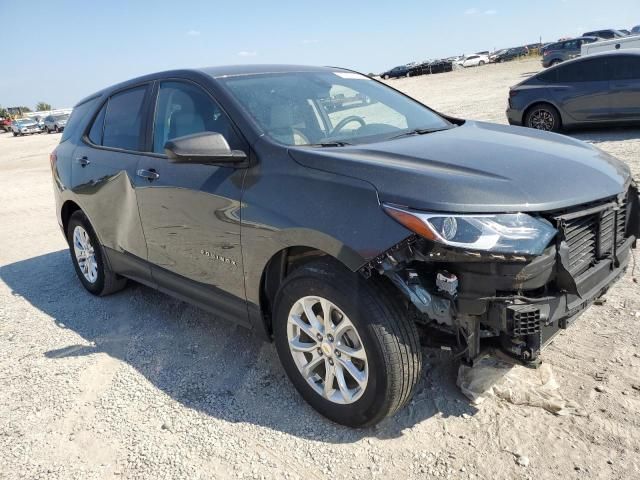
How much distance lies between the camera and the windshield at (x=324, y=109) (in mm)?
3203

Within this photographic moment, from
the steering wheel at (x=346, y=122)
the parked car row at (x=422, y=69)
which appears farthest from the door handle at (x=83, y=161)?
the parked car row at (x=422, y=69)

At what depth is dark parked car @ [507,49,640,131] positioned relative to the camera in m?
9.81

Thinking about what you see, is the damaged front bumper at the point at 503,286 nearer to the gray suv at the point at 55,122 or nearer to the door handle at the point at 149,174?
the door handle at the point at 149,174

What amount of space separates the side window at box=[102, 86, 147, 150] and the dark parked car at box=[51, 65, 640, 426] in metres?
0.04

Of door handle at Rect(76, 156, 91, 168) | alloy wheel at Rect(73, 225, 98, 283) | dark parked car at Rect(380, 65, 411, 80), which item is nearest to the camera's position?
door handle at Rect(76, 156, 91, 168)

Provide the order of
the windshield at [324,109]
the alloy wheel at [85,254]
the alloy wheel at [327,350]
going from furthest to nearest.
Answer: the alloy wheel at [85,254]
the windshield at [324,109]
the alloy wheel at [327,350]

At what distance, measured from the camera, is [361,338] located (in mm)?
2553

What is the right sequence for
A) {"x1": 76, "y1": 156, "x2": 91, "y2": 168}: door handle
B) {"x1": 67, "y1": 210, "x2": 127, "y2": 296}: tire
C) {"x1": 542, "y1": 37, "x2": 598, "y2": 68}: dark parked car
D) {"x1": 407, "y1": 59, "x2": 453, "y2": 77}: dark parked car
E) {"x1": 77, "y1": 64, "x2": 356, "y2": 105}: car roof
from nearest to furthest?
{"x1": 77, "y1": 64, "x2": 356, "y2": 105}: car roof, {"x1": 76, "y1": 156, "x2": 91, "y2": 168}: door handle, {"x1": 67, "y1": 210, "x2": 127, "y2": 296}: tire, {"x1": 542, "y1": 37, "x2": 598, "y2": 68}: dark parked car, {"x1": 407, "y1": 59, "x2": 453, "y2": 77}: dark parked car

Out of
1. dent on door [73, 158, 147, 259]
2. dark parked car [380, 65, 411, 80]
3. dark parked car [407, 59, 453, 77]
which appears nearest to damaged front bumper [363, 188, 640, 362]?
dent on door [73, 158, 147, 259]

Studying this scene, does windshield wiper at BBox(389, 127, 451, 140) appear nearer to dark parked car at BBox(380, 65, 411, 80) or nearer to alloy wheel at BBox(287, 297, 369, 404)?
alloy wheel at BBox(287, 297, 369, 404)

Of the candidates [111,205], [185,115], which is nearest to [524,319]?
[185,115]

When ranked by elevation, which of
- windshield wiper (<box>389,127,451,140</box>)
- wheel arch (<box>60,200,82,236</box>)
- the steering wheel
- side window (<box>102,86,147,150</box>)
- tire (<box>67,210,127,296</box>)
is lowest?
tire (<box>67,210,127,296</box>)

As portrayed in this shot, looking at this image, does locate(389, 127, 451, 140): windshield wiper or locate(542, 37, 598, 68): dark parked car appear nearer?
locate(389, 127, 451, 140): windshield wiper

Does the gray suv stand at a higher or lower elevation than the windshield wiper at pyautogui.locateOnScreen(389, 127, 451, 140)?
lower
